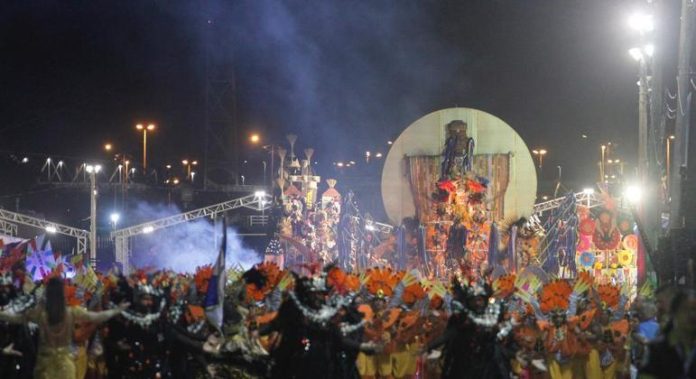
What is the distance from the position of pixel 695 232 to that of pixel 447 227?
19.8 meters

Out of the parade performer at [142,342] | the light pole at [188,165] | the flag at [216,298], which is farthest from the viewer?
the light pole at [188,165]

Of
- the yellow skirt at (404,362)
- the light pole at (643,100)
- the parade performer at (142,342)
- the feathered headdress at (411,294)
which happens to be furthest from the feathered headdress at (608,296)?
the parade performer at (142,342)

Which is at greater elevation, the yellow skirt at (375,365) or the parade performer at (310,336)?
the parade performer at (310,336)

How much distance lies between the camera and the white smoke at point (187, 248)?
140 ft

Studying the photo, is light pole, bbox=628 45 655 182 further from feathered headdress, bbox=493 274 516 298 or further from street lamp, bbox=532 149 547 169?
street lamp, bbox=532 149 547 169

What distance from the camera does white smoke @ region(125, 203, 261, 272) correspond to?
42531mm

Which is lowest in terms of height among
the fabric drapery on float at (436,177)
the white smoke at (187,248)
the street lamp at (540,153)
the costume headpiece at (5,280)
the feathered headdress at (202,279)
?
the white smoke at (187,248)

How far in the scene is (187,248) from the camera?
46.1 m

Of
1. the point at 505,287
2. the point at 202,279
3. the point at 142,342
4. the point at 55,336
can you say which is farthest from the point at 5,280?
the point at 505,287

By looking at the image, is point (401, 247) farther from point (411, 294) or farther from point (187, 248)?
point (411, 294)

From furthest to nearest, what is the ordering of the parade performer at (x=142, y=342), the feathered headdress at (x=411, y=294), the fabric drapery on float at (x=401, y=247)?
the fabric drapery on float at (x=401, y=247) → the feathered headdress at (x=411, y=294) → the parade performer at (x=142, y=342)

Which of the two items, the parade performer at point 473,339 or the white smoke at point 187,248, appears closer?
the parade performer at point 473,339

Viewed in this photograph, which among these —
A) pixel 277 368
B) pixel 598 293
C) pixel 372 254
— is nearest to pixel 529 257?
pixel 372 254

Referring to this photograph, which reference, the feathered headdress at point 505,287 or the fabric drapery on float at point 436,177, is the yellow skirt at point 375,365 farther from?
the fabric drapery on float at point 436,177
